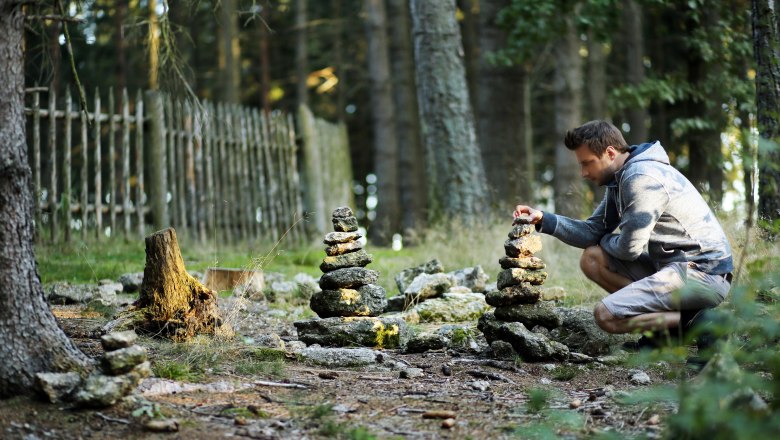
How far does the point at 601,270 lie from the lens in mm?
5629

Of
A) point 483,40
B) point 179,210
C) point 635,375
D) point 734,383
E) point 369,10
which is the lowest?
point 635,375

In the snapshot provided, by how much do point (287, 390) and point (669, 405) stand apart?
1.95 meters

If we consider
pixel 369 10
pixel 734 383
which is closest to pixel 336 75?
pixel 369 10

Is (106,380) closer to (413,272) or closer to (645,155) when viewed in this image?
(645,155)

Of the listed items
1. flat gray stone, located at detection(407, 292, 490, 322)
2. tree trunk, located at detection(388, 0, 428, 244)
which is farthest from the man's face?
tree trunk, located at detection(388, 0, 428, 244)

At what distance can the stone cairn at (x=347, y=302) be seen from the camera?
5375 mm

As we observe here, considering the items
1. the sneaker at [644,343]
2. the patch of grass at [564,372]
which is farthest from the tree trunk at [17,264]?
the sneaker at [644,343]

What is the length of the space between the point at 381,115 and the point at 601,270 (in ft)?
35.8

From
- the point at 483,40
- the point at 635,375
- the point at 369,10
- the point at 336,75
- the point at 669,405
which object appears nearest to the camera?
the point at 669,405

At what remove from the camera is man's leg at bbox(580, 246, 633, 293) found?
18.2ft

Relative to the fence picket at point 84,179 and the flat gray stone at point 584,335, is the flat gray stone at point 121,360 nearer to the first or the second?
the flat gray stone at point 584,335

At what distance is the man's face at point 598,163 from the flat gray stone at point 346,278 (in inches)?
65.9

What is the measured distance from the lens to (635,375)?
4.70 meters

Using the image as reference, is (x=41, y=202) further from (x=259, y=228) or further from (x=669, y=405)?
(x=669, y=405)
